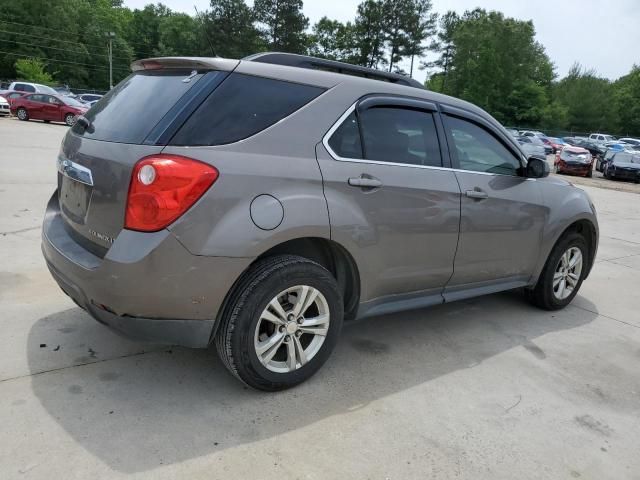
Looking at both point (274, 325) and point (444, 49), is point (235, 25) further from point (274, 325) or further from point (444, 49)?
point (274, 325)

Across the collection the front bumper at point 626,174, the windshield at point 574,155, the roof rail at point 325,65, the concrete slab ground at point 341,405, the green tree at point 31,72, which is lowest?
the concrete slab ground at point 341,405

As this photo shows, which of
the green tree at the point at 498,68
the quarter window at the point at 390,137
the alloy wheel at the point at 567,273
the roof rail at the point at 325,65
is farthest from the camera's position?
the green tree at the point at 498,68

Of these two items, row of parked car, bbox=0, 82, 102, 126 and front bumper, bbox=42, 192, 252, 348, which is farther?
row of parked car, bbox=0, 82, 102, 126

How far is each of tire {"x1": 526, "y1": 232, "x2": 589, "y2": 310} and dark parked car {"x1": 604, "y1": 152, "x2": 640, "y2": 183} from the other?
23099mm

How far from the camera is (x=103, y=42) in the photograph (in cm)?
7344

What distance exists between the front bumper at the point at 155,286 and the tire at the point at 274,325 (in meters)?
0.10

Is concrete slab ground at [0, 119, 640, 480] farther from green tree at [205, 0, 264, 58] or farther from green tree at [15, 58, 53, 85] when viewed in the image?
green tree at [205, 0, 264, 58]

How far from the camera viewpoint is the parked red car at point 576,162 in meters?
25.5

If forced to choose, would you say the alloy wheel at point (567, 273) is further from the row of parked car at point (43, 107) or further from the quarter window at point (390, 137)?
the row of parked car at point (43, 107)

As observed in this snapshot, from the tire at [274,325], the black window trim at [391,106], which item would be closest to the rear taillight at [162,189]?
the tire at [274,325]

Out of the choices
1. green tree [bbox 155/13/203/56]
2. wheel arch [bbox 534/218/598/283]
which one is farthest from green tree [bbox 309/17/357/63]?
wheel arch [bbox 534/218/598/283]

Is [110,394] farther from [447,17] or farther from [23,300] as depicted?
[447,17]

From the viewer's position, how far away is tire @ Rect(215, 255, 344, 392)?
268 cm

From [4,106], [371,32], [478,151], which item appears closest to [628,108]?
[371,32]
